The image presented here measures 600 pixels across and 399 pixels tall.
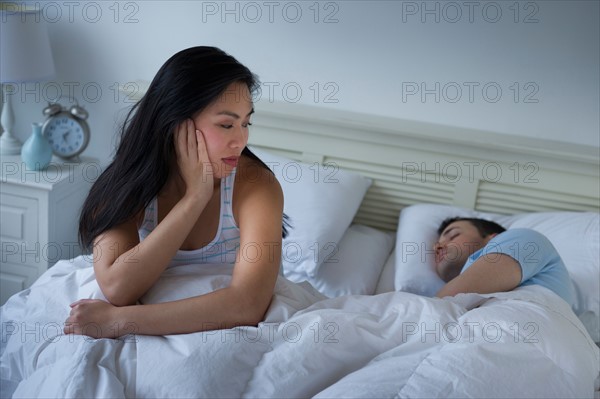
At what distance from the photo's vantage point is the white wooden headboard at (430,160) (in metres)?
2.43

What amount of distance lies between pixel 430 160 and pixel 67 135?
125cm

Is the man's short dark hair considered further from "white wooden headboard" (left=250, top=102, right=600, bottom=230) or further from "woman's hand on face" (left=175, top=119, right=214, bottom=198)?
"woman's hand on face" (left=175, top=119, right=214, bottom=198)

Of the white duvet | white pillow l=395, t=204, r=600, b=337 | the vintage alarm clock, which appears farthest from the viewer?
the vintage alarm clock

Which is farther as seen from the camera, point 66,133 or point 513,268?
point 66,133

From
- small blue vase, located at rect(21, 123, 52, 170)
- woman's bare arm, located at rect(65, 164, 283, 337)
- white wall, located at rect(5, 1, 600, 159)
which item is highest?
white wall, located at rect(5, 1, 600, 159)

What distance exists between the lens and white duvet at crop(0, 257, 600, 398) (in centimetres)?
130

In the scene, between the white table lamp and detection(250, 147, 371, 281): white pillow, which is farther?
the white table lamp

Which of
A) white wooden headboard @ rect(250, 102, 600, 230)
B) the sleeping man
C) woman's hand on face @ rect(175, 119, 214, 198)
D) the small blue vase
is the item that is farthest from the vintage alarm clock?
the sleeping man

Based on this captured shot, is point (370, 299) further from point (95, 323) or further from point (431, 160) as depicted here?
point (431, 160)

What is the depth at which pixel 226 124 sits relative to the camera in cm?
163

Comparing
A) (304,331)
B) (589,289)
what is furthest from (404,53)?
(304,331)

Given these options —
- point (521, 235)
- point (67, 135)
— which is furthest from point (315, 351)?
point (67, 135)

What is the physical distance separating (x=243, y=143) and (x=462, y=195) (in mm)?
1098

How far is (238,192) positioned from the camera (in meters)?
1.72
